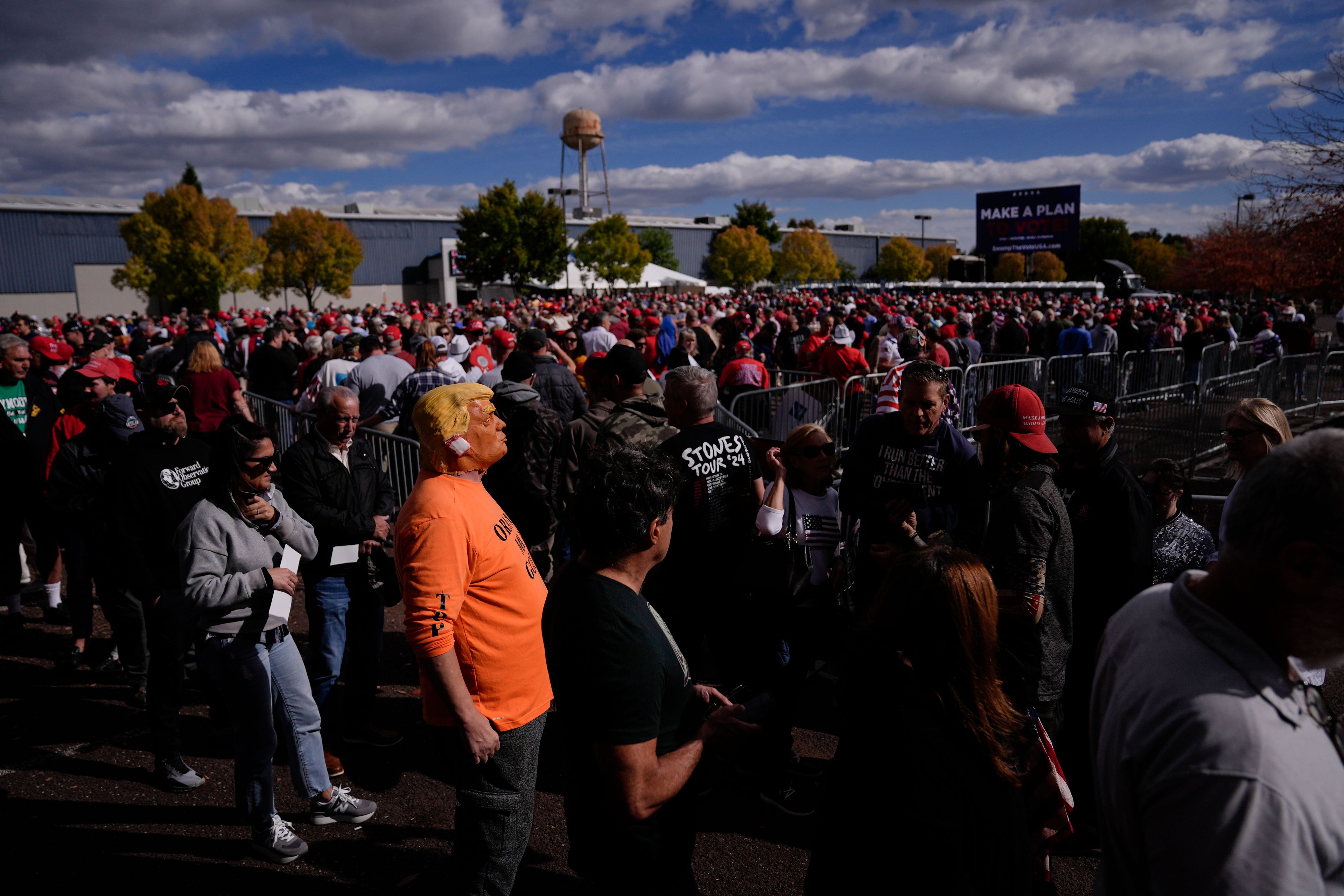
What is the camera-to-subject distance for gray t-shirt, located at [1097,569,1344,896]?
1111 millimetres

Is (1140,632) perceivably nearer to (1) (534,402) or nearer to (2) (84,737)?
(1) (534,402)

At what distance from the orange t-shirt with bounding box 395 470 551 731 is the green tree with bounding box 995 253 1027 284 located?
8402 cm

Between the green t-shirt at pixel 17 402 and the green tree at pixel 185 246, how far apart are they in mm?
50928

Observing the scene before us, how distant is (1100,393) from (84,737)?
19.3 ft

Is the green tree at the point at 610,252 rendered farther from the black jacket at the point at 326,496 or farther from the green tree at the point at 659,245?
the black jacket at the point at 326,496

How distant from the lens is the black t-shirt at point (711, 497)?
3.80m

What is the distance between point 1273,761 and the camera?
113 cm

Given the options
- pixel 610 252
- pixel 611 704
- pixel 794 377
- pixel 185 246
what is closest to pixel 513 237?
pixel 610 252

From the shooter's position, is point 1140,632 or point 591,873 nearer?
point 1140,632

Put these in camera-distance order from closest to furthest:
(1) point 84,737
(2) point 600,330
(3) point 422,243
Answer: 1. (1) point 84,737
2. (2) point 600,330
3. (3) point 422,243

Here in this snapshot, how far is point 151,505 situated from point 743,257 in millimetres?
83534

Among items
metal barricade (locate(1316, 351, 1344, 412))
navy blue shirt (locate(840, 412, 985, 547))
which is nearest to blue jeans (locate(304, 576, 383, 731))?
navy blue shirt (locate(840, 412, 985, 547))

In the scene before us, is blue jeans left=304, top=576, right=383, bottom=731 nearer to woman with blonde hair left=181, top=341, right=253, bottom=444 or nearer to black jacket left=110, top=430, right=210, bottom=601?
black jacket left=110, top=430, right=210, bottom=601

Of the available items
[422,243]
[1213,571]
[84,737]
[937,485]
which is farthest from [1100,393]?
[422,243]
